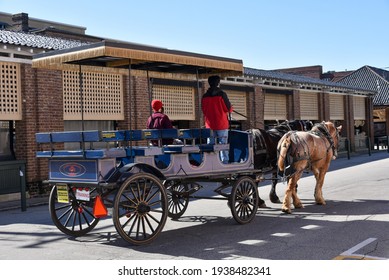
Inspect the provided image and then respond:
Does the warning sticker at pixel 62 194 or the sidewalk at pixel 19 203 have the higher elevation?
the warning sticker at pixel 62 194

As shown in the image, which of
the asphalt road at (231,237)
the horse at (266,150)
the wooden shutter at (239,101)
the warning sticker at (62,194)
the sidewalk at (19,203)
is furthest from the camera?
the wooden shutter at (239,101)

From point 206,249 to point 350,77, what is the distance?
47.1m

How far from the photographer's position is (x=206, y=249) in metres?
7.04

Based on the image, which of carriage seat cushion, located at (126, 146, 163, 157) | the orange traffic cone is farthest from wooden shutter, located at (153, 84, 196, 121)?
the orange traffic cone

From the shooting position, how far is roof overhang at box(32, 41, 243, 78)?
7301 mm

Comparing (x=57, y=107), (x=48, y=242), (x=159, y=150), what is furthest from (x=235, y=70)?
(x=57, y=107)

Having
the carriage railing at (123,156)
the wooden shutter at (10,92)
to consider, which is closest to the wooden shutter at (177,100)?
the wooden shutter at (10,92)

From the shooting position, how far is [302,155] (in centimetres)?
1012

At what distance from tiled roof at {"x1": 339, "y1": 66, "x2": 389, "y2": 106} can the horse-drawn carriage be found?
3824 cm

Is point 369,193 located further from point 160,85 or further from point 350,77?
point 350,77

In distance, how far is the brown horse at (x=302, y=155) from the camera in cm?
1000

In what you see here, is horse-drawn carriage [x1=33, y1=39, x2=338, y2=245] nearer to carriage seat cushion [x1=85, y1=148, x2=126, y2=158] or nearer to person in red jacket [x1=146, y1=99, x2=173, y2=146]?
carriage seat cushion [x1=85, y1=148, x2=126, y2=158]

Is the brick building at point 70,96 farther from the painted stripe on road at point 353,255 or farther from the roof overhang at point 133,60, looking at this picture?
the painted stripe on road at point 353,255

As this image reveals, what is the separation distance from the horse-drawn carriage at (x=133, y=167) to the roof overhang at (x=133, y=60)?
0.02m
